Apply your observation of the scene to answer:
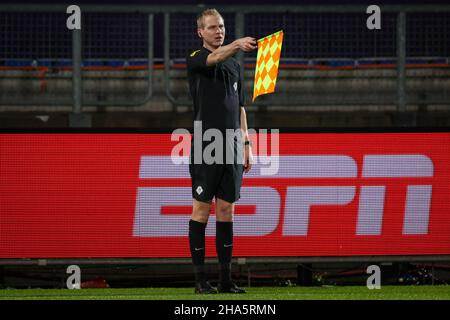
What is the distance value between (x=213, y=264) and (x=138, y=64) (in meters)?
2.10

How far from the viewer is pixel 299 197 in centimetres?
841

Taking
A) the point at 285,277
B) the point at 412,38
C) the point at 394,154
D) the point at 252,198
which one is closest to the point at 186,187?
the point at 252,198

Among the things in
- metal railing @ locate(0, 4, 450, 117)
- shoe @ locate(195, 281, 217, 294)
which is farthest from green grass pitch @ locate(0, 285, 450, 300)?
metal railing @ locate(0, 4, 450, 117)

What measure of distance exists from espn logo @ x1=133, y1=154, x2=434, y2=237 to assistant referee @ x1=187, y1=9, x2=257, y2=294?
4.69ft

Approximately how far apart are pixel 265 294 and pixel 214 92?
150cm

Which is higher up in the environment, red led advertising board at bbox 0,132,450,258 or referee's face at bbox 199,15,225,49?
referee's face at bbox 199,15,225,49

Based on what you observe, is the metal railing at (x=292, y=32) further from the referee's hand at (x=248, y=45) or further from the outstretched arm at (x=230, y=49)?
the referee's hand at (x=248, y=45)

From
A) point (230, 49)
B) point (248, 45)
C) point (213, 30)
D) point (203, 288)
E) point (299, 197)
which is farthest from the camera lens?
point (299, 197)

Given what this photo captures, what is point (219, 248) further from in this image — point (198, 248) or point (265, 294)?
point (265, 294)

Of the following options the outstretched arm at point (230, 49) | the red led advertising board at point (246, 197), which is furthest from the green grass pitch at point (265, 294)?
the outstretched arm at point (230, 49)

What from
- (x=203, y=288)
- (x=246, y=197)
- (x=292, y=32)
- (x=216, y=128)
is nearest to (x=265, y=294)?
(x=203, y=288)

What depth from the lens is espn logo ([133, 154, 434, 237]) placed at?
8.38m

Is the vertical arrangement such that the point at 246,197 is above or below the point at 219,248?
above

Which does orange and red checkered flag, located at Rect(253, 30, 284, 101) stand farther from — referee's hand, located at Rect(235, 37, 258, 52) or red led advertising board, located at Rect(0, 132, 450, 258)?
red led advertising board, located at Rect(0, 132, 450, 258)
